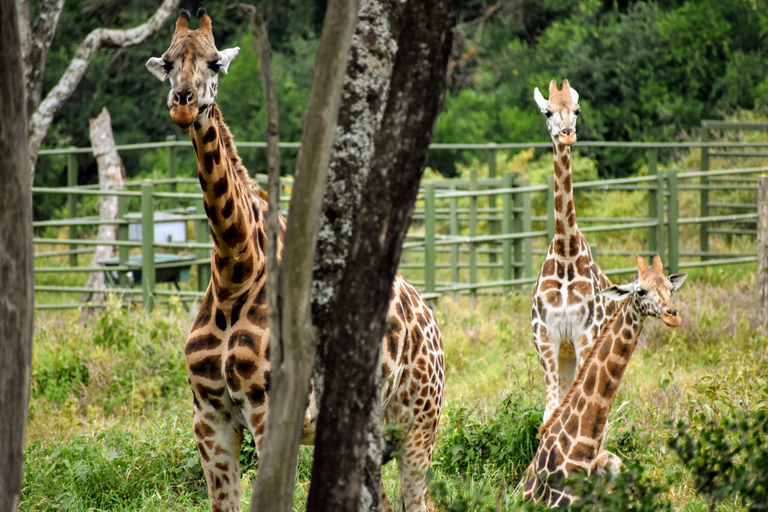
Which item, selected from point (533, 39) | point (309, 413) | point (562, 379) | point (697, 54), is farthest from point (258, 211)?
point (533, 39)

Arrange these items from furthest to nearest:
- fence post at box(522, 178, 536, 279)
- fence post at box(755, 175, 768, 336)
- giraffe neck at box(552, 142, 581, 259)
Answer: fence post at box(522, 178, 536, 279) < fence post at box(755, 175, 768, 336) < giraffe neck at box(552, 142, 581, 259)

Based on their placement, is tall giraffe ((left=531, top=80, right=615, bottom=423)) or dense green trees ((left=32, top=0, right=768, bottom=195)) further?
dense green trees ((left=32, top=0, right=768, bottom=195))

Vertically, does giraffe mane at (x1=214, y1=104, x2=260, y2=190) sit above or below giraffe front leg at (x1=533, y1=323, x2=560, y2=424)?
above

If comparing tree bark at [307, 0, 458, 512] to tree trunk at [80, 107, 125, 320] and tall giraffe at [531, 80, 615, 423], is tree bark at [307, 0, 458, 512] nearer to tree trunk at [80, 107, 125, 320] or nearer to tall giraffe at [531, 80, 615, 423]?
tall giraffe at [531, 80, 615, 423]

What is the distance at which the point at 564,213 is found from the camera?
499 centimetres

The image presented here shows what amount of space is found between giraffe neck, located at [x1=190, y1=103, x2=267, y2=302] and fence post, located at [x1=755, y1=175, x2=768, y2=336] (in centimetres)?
468

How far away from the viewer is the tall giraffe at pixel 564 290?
15.9 ft

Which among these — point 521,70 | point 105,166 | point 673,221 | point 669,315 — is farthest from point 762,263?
point 521,70

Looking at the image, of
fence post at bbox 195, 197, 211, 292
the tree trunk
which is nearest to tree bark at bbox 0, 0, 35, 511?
fence post at bbox 195, 197, 211, 292

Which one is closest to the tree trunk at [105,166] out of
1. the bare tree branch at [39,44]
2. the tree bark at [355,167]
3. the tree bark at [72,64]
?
the tree bark at [72,64]

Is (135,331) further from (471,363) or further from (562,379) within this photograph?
(562,379)

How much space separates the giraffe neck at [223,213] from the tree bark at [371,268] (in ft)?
3.04

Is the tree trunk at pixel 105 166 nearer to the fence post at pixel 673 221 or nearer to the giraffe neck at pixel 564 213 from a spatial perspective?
the fence post at pixel 673 221

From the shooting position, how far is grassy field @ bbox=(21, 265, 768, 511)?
13.4 feet
